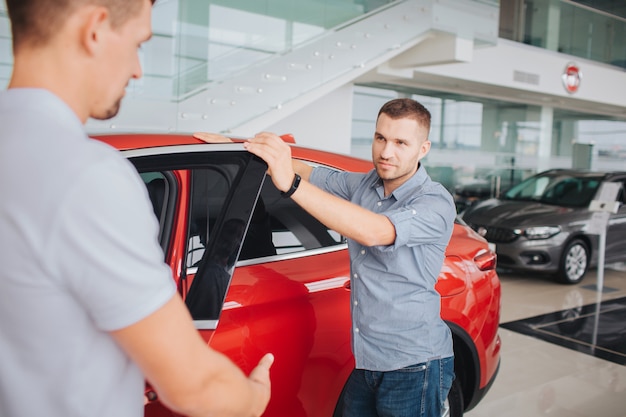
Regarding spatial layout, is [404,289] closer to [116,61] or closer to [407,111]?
[407,111]

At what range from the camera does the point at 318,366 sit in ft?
6.75

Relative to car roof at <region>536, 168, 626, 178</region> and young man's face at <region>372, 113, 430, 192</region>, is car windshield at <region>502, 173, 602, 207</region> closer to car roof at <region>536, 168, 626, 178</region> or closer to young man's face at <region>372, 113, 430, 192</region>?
car roof at <region>536, 168, 626, 178</region>

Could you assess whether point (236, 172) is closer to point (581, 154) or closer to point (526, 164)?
point (526, 164)

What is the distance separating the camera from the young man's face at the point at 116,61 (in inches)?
29.8

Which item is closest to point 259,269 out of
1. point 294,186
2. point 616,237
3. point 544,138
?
point 294,186

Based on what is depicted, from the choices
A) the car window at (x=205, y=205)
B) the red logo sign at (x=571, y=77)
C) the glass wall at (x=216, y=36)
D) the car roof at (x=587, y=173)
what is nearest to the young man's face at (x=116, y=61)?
the car window at (x=205, y=205)

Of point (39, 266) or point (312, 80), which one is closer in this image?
point (39, 266)

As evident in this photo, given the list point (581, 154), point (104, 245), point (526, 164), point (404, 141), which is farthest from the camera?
point (581, 154)

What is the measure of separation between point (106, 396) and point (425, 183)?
1.35m

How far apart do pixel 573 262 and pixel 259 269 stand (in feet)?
19.9

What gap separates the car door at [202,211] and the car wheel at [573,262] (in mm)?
6086

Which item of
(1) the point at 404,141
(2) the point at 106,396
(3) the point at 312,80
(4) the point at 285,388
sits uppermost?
(3) the point at 312,80

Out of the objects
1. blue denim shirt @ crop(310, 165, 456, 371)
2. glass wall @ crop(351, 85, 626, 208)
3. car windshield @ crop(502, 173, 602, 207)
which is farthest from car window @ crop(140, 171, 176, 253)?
glass wall @ crop(351, 85, 626, 208)

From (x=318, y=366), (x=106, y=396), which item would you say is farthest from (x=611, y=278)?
(x=106, y=396)
